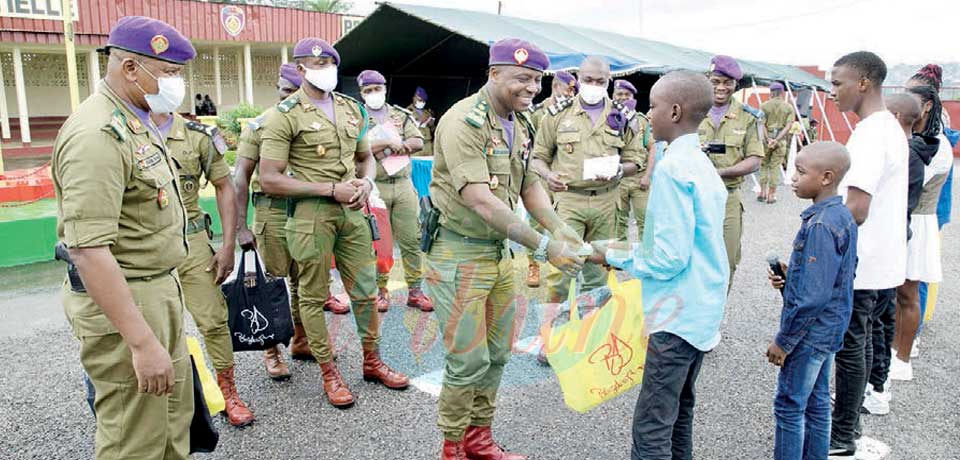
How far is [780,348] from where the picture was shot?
2500 mm

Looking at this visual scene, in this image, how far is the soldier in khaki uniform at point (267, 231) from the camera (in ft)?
12.0

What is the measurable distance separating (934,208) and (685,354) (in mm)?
2830

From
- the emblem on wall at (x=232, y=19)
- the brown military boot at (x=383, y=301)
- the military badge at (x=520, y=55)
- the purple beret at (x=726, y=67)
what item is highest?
the emblem on wall at (x=232, y=19)

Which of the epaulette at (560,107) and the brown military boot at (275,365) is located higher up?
the epaulette at (560,107)

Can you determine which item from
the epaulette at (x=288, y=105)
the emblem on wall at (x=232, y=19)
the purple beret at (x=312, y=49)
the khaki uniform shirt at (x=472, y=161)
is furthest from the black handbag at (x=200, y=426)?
the emblem on wall at (x=232, y=19)

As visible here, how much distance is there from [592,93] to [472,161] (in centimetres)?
230

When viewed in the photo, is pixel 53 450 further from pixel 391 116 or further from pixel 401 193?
pixel 391 116

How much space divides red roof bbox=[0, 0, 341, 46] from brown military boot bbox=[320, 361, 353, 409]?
16.3 m

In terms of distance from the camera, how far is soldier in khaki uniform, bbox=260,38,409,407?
11.5ft

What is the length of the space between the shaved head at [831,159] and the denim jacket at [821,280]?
114mm

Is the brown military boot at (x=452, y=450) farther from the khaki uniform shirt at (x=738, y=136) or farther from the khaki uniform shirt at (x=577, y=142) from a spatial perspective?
the khaki uniform shirt at (x=738, y=136)

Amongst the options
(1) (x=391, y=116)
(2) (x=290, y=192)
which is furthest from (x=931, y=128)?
(1) (x=391, y=116)

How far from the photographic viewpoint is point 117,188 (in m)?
1.83

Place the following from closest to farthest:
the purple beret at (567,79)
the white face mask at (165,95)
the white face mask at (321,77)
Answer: the white face mask at (165,95), the white face mask at (321,77), the purple beret at (567,79)
